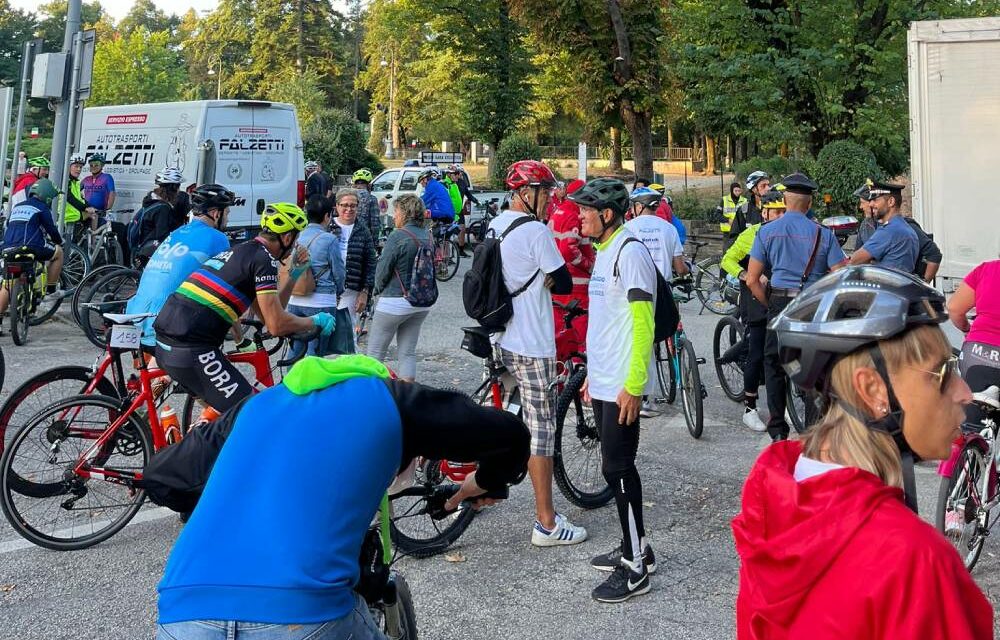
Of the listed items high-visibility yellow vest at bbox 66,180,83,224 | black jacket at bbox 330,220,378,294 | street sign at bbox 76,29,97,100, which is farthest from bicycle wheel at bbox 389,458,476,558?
high-visibility yellow vest at bbox 66,180,83,224

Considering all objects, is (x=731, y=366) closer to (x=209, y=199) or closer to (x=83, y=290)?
(x=209, y=199)

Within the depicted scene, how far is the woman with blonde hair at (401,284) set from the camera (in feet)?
25.3

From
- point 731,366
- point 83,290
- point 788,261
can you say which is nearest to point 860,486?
point 788,261

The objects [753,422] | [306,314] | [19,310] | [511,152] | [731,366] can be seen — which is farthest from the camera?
[511,152]

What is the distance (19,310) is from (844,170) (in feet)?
46.9

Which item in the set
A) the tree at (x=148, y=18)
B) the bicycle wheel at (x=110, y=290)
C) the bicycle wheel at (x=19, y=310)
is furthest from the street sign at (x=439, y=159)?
the tree at (x=148, y=18)

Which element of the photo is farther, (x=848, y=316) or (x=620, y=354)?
(x=620, y=354)

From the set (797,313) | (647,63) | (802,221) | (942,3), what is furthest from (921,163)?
(647,63)

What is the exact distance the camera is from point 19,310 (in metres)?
11.0

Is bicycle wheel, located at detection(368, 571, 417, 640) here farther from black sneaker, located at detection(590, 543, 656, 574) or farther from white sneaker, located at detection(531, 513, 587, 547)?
white sneaker, located at detection(531, 513, 587, 547)

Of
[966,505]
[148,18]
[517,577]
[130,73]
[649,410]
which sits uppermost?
[148,18]

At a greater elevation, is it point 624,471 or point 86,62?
point 86,62

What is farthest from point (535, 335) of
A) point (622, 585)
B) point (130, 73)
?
point (130, 73)

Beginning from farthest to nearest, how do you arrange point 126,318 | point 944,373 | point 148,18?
point 148,18 < point 126,318 < point 944,373
